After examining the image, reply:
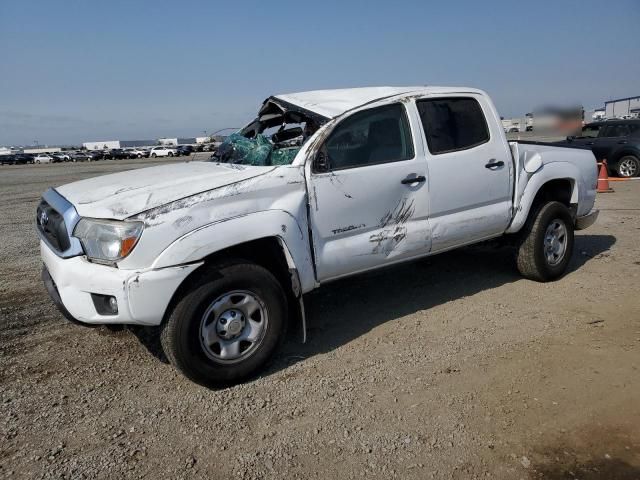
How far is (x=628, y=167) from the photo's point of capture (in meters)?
13.7

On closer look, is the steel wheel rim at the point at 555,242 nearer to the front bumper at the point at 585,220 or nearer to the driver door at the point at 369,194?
the front bumper at the point at 585,220

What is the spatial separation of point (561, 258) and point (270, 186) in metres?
3.50

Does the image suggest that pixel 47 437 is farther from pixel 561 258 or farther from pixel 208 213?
pixel 561 258

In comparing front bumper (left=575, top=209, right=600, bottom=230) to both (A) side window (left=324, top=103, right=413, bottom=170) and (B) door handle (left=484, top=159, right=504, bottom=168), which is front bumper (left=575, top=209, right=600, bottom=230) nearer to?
(B) door handle (left=484, top=159, right=504, bottom=168)

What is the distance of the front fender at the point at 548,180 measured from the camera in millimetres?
4750

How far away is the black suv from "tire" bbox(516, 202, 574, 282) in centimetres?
943

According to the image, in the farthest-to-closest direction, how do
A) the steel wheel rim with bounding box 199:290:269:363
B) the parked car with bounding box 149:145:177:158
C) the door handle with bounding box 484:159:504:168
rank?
the parked car with bounding box 149:145:177:158
the door handle with bounding box 484:159:504:168
the steel wheel rim with bounding box 199:290:269:363

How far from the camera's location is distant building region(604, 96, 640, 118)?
128 ft

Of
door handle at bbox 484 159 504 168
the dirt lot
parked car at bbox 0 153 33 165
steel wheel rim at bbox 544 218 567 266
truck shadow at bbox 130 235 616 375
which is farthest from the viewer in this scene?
parked car at bbox 0 153 33 165

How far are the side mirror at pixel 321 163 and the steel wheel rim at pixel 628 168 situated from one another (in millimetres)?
13218

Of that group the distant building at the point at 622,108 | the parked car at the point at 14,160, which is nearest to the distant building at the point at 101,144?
the parked car at the point at 14,160

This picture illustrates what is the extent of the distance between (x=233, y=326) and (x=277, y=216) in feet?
2.49

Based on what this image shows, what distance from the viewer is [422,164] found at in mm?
3932

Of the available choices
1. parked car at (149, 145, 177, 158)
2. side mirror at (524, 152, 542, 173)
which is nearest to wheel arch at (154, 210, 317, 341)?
side mirror at (524, 152, 542, 173)
